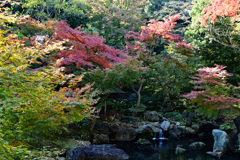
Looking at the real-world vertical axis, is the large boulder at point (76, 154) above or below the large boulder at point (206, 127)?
above

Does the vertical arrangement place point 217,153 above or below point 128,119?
above

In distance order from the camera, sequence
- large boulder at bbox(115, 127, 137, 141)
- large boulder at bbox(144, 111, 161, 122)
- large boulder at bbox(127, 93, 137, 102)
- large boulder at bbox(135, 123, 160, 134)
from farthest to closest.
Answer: large boulder at bbox(127, 93, 137, 102) < large boulder at bbox(144, 111, 161, 122) < large boulder at bbox(135, 123, 160, 134) < large boulder at bbox(115, 127, 137, 141)

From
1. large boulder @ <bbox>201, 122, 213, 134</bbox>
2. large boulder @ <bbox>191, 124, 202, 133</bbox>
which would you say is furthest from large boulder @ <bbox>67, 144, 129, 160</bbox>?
large boulder @ <bbox>201, 122, 213, 134</bbox>

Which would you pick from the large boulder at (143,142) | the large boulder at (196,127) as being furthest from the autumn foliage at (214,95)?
the large boulder at (143,142)

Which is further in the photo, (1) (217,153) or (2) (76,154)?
(1) (217,153)

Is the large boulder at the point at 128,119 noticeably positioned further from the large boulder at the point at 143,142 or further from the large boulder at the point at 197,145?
the large boulder at the point at 197,145

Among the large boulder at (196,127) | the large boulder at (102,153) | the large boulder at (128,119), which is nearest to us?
the large boulder at (102,153)

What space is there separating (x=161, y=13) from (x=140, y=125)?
22.8 m

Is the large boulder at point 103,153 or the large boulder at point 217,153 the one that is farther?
the large boulder at point 217,153

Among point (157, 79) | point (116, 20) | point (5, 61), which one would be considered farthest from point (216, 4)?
point (116, 20)

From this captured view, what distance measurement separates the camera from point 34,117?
8.61ft

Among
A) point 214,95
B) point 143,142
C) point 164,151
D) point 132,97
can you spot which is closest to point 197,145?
point 164,151

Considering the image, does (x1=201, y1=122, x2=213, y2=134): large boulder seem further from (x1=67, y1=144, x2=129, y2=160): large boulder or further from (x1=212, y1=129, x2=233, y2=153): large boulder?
(x1=67, y1=144, x2=129, y2=160): large boulder

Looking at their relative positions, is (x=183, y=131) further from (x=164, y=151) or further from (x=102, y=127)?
(x=102, y=127)
